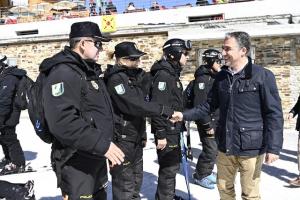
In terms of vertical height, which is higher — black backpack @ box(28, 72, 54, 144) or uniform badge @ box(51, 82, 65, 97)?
uniform badge @ box(51, 82, 65, 97)

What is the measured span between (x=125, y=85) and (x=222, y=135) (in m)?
A: 1.16

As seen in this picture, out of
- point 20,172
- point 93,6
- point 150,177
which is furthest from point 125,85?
point 93,6

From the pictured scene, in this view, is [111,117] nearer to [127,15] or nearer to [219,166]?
[219,166]

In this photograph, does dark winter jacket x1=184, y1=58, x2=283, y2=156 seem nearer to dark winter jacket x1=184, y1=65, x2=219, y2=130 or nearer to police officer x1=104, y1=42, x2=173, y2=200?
police officer x1=104, y1=42, x2=173, y2=200

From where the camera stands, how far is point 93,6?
64.1 ft

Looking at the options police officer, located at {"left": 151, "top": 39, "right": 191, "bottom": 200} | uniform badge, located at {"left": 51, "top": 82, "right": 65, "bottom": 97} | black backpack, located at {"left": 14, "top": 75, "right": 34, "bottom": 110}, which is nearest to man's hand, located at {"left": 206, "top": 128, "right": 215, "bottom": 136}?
police officer, located at {"left": 151, "top": 39, "right": 191, "bottom": 200}

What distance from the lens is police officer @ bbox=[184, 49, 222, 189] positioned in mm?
6680

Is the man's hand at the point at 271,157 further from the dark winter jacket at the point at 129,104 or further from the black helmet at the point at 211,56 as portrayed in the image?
the black helmet at the point at 211,56

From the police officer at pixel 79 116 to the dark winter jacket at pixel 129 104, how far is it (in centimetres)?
76

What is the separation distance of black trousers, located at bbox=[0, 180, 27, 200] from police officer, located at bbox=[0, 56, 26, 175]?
101 inches

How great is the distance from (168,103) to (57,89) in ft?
7.75

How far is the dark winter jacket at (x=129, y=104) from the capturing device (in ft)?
14.4

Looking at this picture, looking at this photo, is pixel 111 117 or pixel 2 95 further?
pixel 2 95

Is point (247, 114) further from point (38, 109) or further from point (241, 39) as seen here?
point (38, 109)
